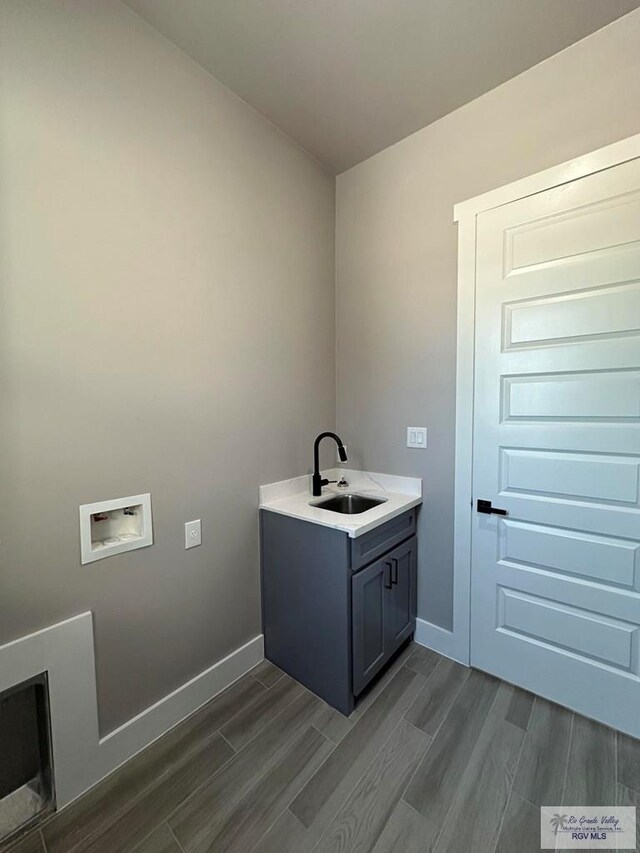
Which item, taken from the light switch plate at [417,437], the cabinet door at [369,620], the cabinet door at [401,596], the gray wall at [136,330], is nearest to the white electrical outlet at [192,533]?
the gray wall at [136,330]

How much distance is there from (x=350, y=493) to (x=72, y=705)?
1.49 m

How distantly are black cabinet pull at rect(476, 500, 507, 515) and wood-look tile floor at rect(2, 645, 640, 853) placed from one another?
33.3 inches

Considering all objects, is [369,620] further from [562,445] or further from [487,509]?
[562,445]

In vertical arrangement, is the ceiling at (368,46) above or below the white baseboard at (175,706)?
above

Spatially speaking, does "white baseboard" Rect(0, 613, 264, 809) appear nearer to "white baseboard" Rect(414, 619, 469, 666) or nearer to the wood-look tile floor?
the wood-look tile floor

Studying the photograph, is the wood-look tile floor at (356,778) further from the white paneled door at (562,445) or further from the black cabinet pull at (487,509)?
the black cabinet pull at (487,509)

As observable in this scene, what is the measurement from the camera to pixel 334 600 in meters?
1.59

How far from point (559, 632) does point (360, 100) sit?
8.82ft

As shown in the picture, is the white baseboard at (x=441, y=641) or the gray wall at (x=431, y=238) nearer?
the gray wall at (x=431, y=238)

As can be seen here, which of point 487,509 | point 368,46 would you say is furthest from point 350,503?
point 368,46

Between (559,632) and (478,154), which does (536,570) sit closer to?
(559,632)

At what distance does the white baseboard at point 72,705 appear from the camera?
1.14 metres

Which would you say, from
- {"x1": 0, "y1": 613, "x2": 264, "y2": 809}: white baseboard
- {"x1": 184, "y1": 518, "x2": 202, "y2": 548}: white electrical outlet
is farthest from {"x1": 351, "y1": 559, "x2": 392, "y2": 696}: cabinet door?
{"x1": 0, "y1": 613, "x2": 264, "y2": 809}: white baseboard

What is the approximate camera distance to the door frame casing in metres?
1.71
